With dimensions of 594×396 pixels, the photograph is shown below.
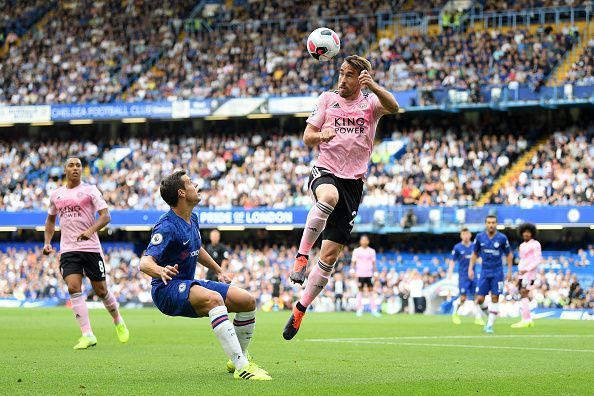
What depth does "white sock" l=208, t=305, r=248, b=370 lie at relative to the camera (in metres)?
9.50

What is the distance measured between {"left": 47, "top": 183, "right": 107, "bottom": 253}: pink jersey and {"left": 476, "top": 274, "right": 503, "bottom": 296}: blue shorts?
33.5ft

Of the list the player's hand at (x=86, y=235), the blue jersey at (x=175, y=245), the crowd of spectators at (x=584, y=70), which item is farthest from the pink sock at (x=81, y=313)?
the crowd of spectators at (x=584, y=70)

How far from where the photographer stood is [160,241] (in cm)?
955

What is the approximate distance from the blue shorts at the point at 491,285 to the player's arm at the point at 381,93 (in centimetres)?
1143

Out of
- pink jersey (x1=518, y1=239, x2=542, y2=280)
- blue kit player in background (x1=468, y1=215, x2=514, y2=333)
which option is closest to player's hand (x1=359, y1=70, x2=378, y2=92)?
blue kit player in background (x1=468, y1=215, x2=514, y2=333)

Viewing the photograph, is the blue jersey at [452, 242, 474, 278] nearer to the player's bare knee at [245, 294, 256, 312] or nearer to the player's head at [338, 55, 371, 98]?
the player's head at [338, 55, 371, 98]

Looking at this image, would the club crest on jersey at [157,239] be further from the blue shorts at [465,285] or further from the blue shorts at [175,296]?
the blue shorts at [465,285]

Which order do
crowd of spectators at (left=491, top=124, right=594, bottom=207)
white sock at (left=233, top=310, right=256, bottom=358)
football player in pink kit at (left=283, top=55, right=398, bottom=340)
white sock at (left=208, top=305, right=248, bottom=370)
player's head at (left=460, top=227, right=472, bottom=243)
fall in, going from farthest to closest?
crowd of spectators at (left=491, top=124, right=594, bottom=207) < player's head at (left=460, top=227, right=472, bottom=243) < football player in pink kit at (left=283, top=55, right=398, bottom=340) < white sock at (left=233, top=310, right=256, bottom=358) < white sock at (left=208, top=305, right=248, bottom=370)

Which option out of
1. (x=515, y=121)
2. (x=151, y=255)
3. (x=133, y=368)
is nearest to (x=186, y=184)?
(x=151, y=255)

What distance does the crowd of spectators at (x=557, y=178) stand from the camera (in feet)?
130

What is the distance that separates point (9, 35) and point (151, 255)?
52318 mm

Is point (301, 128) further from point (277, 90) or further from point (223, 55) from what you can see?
point (223, 55)

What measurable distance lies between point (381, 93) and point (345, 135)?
2.57 ft

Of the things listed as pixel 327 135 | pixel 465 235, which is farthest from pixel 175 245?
pixel 465 235
